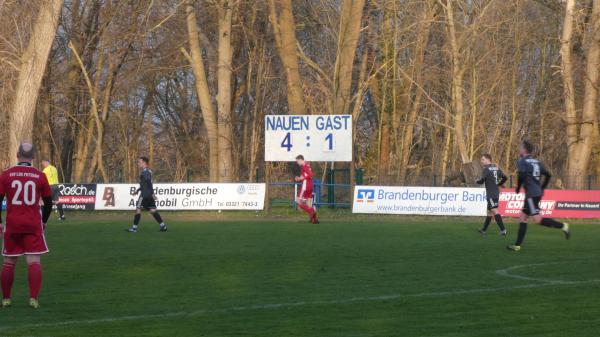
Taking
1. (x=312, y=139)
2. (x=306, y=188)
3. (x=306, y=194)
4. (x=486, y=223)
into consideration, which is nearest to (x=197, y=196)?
(x=312, y=139)

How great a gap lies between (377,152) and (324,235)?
24.9m

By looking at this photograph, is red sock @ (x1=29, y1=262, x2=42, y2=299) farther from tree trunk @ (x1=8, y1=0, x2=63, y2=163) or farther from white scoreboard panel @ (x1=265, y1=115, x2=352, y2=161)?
white scoreboard panel @ (x1=265, y1=115, x2=352, y2=161)

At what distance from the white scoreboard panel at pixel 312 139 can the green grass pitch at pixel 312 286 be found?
10.9m

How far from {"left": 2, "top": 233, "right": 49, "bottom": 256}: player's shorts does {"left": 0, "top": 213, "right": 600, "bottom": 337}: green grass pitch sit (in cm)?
67

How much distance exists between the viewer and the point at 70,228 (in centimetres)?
2603

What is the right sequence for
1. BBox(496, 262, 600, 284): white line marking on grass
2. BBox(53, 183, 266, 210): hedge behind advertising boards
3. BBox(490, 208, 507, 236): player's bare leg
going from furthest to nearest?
1. BBox(53, 183, 266, 210): hedge behind advertising boards
2. BBox(490, 208, 507, 236): player's bare leg
3. BBox(496, 262, 600, 284): white line marking on grass

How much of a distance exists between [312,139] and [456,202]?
5614 mm

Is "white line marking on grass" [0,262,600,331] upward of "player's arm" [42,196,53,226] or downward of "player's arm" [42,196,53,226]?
downward

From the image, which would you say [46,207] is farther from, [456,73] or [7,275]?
[456,73]

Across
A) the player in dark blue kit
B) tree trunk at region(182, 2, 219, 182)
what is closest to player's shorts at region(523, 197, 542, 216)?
the player in dark blue kit

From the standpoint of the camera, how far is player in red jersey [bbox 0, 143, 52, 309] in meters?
11.1

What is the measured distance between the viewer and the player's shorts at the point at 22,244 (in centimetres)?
1112

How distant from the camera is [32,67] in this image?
31688mm

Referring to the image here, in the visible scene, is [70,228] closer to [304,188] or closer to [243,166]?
[304,188]
